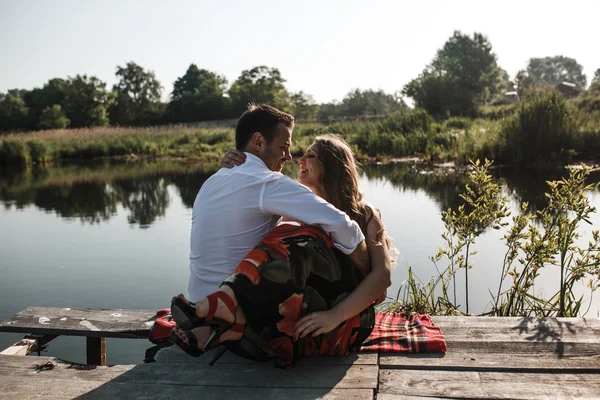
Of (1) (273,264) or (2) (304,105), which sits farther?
(2) (304,105)

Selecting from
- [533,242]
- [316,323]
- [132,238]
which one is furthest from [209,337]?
[132,238]

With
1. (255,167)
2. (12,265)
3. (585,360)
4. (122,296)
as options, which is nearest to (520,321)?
(585,360)

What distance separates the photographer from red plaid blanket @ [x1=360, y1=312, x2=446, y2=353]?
7.25 feet

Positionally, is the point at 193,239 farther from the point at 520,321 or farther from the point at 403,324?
the point at 520,321

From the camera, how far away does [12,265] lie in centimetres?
622

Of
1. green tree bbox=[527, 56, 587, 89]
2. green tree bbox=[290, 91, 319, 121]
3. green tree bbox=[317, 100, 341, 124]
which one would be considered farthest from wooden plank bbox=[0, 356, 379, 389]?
green tree bbox=[527, 56, 587, 89]

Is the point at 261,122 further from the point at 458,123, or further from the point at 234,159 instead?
the point at 458,123

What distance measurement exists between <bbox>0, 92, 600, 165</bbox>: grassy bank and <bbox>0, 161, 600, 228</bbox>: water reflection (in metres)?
1.01

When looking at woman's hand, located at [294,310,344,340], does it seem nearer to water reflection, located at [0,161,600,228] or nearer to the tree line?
water reflection, located at [0,161,600,228]

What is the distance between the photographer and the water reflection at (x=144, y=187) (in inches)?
376

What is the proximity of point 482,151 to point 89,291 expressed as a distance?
1065 cm

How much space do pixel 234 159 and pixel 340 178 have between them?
0.45m

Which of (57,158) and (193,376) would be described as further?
(57,158)

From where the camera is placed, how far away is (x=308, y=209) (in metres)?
2.01
